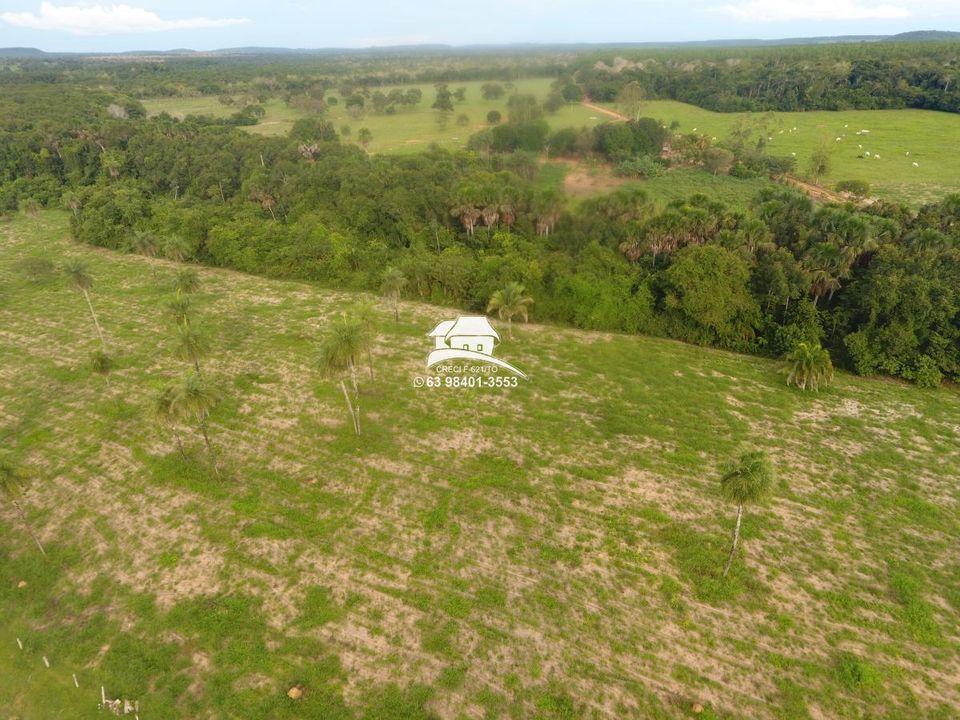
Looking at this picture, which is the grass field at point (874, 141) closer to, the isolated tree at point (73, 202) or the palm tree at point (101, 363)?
the palm tree at point (101, 363)

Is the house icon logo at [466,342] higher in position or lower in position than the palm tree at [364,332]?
lower


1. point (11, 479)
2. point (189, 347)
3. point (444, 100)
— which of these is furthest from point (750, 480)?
point (444, 100)

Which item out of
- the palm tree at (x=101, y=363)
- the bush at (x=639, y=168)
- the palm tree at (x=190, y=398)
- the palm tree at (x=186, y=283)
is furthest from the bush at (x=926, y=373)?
the palm tree at (x=186, y=283)

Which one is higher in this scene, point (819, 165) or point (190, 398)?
point (819, 165)

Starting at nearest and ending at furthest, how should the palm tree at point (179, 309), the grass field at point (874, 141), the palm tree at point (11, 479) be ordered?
the palm tree at point (11, 479) → the palm tree at point (179, 309) → the grass field at point (874, 141)

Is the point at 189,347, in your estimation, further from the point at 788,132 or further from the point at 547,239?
the point at 788,132

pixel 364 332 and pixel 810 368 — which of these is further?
pixel 810 368

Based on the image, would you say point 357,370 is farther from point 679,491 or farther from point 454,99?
point 454,99
